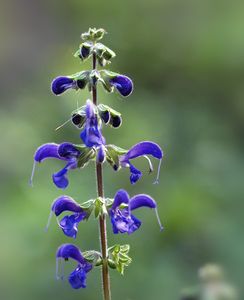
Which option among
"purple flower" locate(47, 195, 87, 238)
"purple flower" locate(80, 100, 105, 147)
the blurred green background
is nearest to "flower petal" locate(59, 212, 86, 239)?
"purple flower" locate(47, 195, 87, 238)

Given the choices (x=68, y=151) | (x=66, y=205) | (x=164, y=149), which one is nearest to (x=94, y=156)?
(x=68, y=151)

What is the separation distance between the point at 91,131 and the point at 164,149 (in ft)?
9.58

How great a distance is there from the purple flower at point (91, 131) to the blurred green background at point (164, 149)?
182 centimetres

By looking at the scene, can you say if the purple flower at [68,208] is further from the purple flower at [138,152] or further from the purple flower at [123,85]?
the purple flower at [123,85]

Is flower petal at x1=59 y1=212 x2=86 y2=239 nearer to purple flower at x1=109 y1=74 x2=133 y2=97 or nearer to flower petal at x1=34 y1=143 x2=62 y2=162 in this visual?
flower petal at x1=34 y1=143 x2=62 y2=162

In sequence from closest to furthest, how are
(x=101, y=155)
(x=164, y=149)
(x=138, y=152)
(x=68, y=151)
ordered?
(x=101, y=155), (x=68, y=151), (x=138, y=152), (x=164, y=149)

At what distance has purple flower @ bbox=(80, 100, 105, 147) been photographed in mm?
1895

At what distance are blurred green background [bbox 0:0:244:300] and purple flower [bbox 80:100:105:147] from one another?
1.82 meters

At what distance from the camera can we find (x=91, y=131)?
1918 millimetres

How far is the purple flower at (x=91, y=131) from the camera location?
1.89 metres

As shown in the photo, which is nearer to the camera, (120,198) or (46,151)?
(120,198)

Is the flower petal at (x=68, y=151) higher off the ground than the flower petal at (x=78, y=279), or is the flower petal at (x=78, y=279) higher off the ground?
the flower petal at (x=68, y=151)

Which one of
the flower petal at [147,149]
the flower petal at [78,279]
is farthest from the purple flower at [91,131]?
the flower petal at [78,279]

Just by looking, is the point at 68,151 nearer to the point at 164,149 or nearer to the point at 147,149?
the point at 147,149
